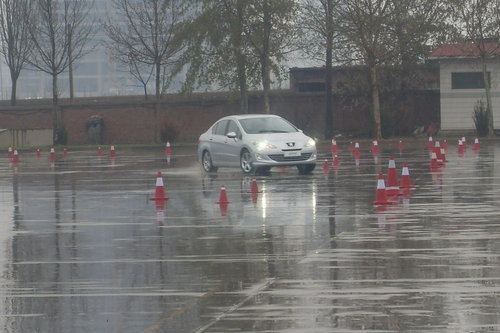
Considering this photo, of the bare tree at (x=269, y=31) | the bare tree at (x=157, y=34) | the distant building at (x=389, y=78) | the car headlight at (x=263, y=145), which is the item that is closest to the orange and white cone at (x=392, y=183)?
the car headlight at (x=263, y=145)

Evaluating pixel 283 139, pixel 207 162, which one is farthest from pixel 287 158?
pixel 207 162

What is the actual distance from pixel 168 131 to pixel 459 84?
14.5m

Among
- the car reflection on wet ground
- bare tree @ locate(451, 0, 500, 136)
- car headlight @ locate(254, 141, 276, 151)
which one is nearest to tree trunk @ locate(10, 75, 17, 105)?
bare tree @ locate(451, 0, 500, 136)

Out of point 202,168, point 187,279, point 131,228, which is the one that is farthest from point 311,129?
point 187,279

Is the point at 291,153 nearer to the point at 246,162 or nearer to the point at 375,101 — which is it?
the point at 246,162

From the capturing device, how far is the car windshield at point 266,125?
29.4 m

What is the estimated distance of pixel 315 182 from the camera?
25.4 meters

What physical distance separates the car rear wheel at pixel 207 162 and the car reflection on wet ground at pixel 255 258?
17.1 ft

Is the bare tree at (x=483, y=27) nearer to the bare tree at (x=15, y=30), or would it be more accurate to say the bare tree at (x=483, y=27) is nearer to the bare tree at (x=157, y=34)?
the bare tree at (x=157, y=34)

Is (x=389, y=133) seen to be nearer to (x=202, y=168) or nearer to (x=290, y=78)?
(x=290, y=78)

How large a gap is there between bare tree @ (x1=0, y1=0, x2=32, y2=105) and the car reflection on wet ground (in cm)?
4423

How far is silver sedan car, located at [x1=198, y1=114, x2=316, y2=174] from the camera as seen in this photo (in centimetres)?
2795

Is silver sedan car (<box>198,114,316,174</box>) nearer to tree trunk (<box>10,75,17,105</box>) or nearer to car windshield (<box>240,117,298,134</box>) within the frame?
car windshield (<box>240,117,298,134</box>)

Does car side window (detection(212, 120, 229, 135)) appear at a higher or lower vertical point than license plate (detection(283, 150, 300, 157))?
higher
